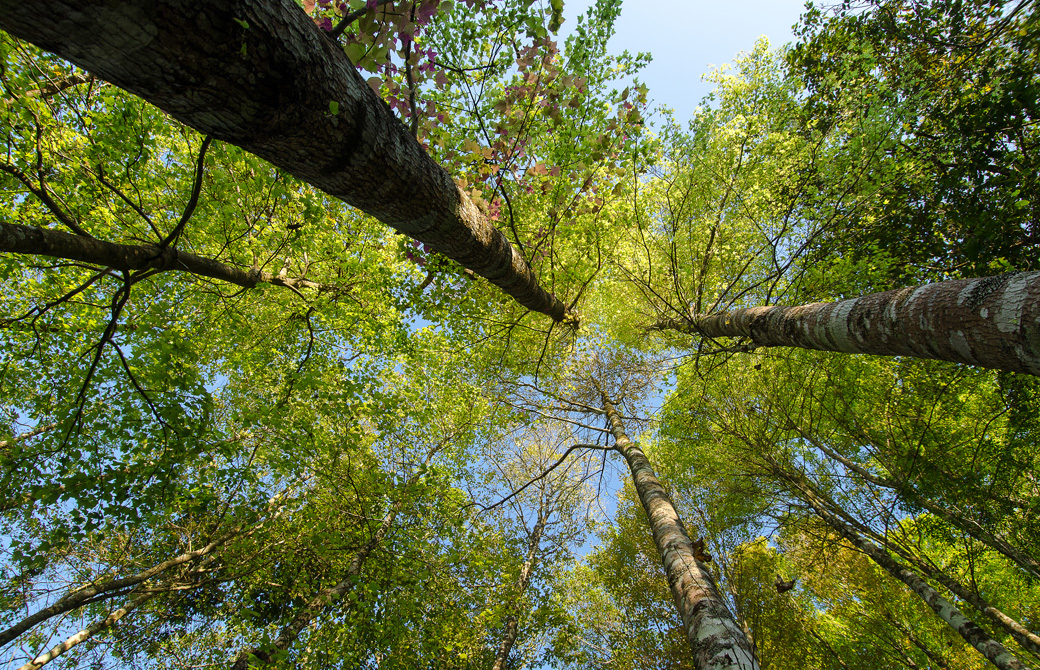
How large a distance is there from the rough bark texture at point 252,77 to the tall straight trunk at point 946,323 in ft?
9.69

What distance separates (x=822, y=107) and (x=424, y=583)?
455 inches

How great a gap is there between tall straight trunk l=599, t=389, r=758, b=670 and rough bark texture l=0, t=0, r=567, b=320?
141 inches

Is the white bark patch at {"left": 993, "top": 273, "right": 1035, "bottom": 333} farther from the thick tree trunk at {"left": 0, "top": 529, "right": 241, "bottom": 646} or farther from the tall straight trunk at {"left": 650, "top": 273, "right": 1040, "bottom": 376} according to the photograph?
the thick tree trunk at {"left": 0, "top": 529, "right": 241, "bottom": 646}

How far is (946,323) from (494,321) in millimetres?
5466

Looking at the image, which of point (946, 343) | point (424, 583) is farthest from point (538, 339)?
point (946, 343)

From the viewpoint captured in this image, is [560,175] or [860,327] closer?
[860,327]

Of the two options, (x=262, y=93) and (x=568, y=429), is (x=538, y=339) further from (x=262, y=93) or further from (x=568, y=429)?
(x=262, y=93)

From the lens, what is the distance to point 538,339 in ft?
25.9

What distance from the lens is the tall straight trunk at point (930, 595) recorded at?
452 cm

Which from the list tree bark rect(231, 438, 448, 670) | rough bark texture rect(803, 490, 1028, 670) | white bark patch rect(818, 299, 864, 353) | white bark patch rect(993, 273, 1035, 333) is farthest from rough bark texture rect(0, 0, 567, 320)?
rough bark texture rect(803, 490, 1028, 670)

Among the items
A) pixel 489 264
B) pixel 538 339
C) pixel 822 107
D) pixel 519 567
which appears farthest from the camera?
pixel 519 567

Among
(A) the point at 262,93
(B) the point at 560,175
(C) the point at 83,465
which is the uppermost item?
(B) the point at 560,175

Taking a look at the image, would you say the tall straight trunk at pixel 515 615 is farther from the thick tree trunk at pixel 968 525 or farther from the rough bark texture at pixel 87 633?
the thick tree trunk at pixel 968 525

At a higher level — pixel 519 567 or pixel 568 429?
pixel 568 429
